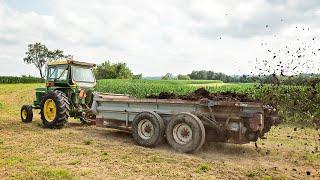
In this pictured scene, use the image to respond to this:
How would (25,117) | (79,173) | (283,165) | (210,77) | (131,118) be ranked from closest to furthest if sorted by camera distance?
(79,173), (283,165), (131,118), (25,117), (210,77)

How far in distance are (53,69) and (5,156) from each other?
18.6ft

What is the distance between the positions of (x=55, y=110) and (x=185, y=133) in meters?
5.25

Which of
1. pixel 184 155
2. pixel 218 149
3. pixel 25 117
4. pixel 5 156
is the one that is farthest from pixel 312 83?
pixel 25 117

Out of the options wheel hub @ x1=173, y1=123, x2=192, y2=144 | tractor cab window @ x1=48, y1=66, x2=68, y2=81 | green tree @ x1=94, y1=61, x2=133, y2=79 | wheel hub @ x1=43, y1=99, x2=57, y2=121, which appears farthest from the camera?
green tree @ x1=94, y1=61, x2=133, y2=79

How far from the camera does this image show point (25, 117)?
14.0 m

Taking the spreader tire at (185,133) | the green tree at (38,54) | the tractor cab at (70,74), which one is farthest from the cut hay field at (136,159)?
the green tree at (38,54)

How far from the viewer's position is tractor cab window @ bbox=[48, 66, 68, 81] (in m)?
12.9

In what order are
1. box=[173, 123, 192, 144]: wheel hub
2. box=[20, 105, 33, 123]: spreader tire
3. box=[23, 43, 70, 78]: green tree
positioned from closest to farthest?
box=[173, 123, 192, 144]: wheel hub → box=[20, 105, 33, 123]: spreader tire → box=[23, 43, 70, 78]: green tree

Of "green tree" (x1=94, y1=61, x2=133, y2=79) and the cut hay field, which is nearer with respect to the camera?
the cut hay field

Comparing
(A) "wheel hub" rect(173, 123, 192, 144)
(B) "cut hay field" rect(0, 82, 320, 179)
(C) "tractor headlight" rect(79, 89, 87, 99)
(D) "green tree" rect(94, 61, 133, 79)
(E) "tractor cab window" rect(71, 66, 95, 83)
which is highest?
(D) "green tree" rect(94, 61, 133, 79)

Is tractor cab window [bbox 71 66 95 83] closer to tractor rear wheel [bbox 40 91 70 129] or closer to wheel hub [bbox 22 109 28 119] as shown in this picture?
tractor rear wheel [bbox 40 91 70 129]

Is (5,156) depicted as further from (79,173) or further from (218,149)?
(218,149)

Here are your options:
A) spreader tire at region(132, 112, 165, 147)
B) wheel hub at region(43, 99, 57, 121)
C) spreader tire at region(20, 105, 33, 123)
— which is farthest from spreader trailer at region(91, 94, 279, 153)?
spreader tire at region(20, 105, 33, 123)

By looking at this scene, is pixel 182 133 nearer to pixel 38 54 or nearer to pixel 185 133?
pixel 185 133
